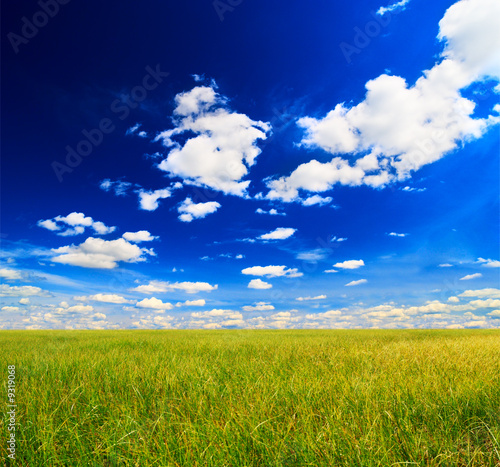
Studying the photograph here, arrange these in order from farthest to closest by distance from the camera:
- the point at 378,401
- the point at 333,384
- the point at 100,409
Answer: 1. the point at 333,384
2. the point at 100,409
3. the point at 378,401

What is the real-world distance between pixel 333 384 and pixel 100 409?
2.74 m

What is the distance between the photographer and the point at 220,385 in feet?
12.6

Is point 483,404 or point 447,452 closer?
point 447,452

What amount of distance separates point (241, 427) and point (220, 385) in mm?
1296

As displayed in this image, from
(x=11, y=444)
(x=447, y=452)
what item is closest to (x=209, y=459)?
(x=447, y=452)

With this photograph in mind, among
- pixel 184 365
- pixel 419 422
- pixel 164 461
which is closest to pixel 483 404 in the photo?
pixel 419 422

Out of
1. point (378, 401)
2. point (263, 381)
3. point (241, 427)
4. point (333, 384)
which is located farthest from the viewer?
point (263, 381)

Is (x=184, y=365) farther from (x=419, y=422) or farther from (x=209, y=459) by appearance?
(x=419, y=422)

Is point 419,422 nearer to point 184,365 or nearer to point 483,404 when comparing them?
point 483,404

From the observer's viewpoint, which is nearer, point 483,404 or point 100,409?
point 483,404

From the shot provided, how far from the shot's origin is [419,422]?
8.96 feet

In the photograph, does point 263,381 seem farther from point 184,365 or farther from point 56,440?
point 56,440

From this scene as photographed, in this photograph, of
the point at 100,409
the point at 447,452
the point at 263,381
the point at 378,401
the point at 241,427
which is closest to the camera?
the point at 447,452

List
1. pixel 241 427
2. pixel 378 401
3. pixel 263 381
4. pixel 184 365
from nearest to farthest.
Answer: pixel 241 427, pixel 378 401, pixel 263 381, pixel 184 365
